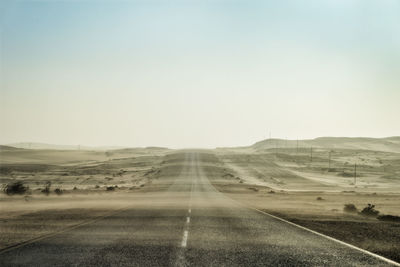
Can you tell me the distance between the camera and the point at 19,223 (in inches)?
680

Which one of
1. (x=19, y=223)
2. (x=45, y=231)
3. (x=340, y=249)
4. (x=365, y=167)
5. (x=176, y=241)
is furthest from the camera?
(x=365, y=167)

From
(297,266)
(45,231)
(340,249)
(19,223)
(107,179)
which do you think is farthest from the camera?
(107,179)

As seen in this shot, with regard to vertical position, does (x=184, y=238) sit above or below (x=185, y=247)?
below

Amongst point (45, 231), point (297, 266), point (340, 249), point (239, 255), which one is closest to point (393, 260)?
point (340, 249)

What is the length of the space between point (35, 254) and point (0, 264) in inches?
43.4

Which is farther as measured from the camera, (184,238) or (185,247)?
(184,238)

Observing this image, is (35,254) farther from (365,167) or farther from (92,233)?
(365,167)

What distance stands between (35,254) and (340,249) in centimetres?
854

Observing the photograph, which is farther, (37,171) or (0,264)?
(37,171)

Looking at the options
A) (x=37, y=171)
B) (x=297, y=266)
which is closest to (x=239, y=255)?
(x=297, y=266)

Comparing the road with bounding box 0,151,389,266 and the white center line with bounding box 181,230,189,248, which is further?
the white center line with bounding box 181,230,189,248

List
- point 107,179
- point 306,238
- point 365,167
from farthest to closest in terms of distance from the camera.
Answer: point 365,167, point 107,179, point 306,238

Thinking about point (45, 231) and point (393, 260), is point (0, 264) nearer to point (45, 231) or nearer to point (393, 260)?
point (45, 231)

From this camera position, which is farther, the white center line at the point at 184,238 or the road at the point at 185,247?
the white center line at the point at 184,238
